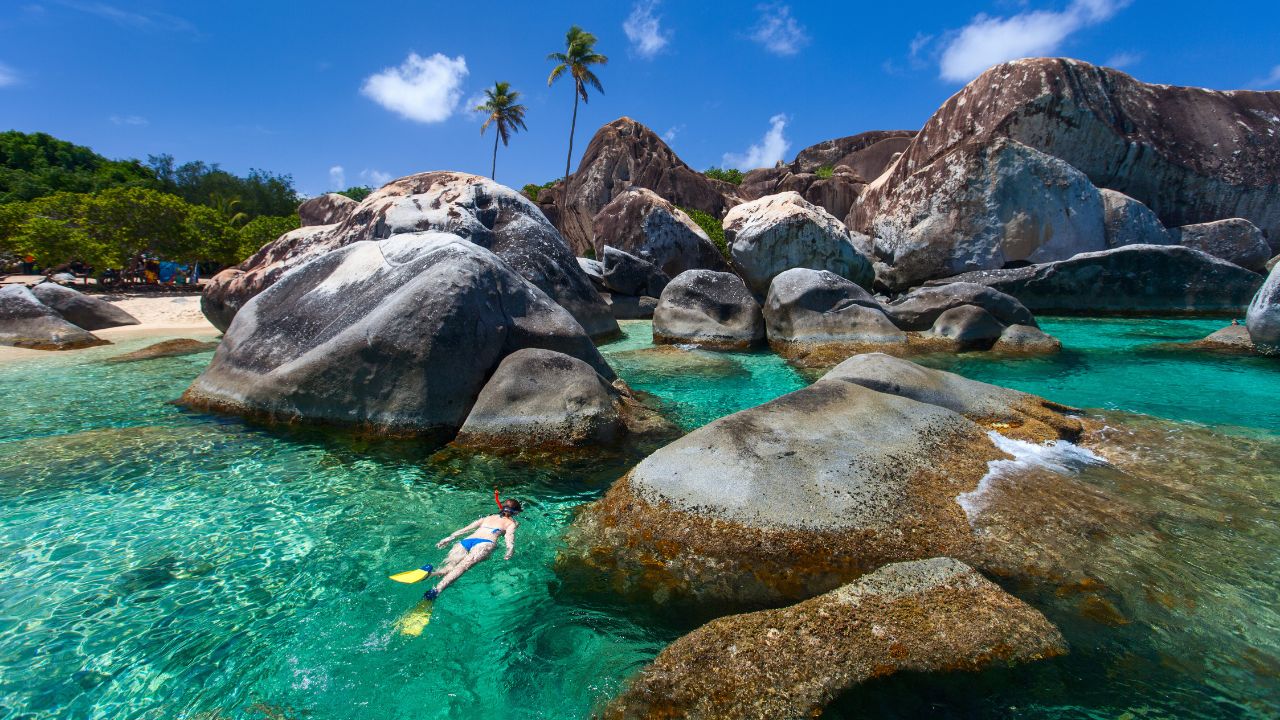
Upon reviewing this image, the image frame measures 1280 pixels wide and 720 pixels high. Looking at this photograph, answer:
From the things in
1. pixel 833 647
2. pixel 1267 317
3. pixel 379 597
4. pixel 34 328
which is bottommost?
pixel 379 597

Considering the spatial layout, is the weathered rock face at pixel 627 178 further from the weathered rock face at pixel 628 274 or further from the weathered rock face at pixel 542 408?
the weathered rock face at pixel 542 408

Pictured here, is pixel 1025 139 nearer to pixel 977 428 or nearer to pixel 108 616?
pixel 977 428

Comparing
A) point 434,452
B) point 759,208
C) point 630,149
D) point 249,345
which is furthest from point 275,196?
point 434,452

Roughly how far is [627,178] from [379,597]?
35236mm

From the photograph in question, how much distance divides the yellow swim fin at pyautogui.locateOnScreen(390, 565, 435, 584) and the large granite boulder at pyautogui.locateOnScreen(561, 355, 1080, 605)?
928 millimetres

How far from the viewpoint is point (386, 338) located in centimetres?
686

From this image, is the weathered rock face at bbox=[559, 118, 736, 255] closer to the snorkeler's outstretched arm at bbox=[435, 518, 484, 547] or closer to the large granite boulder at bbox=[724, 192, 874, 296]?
the large granite boulder at bbox=[724, 192, 874, 296]

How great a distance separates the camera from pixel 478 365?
718cm

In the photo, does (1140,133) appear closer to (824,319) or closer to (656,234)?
(656,234)

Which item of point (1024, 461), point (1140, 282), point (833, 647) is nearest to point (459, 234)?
point (1024, 461)

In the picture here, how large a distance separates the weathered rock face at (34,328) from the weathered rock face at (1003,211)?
26.0m

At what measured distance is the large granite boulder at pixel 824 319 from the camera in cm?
1304

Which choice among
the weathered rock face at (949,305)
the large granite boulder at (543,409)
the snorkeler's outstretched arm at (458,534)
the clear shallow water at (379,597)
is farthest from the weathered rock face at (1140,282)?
the snorkeler's outstretched arm at (458,534)

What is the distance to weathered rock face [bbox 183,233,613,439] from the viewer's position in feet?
22.4
